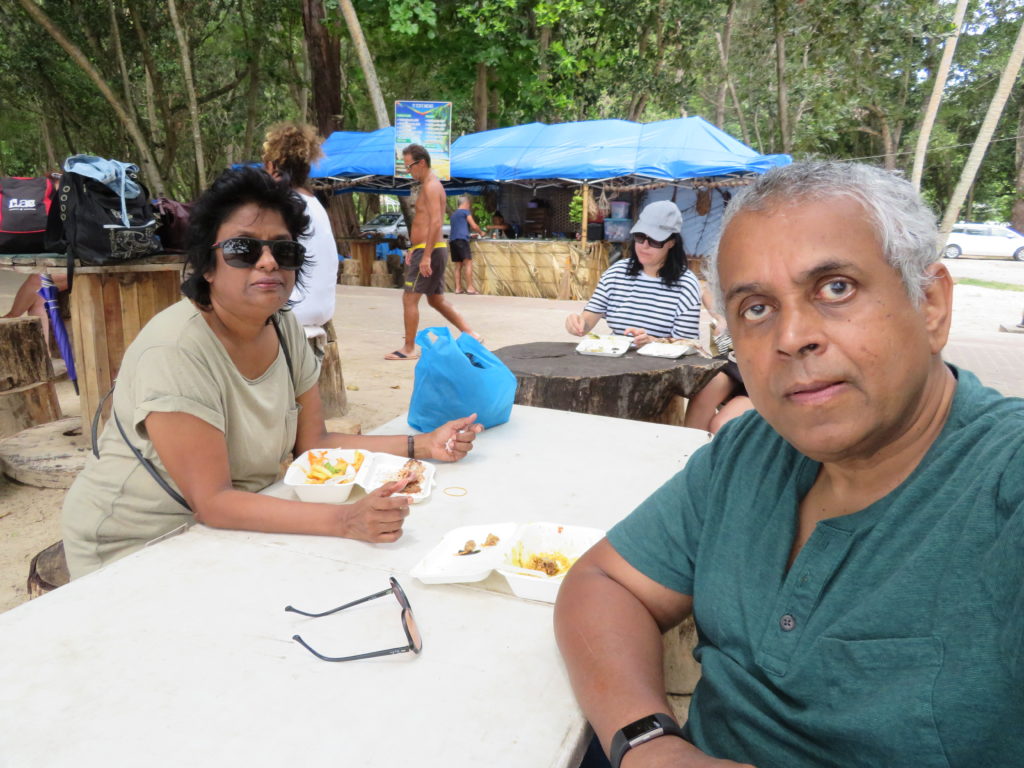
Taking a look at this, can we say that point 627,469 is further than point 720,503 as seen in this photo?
Yes

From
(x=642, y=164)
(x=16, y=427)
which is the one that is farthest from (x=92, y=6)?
(x=16, y=427)

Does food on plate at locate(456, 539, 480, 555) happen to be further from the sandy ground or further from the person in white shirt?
the person in white shirt

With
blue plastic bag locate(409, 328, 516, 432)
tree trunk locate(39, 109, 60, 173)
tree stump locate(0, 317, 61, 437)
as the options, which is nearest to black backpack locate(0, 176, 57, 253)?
tree stump locate(0, 317, 61, 437)

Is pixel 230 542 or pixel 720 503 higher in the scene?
pixel 720 503

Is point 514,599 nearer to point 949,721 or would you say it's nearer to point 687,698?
point 949,721

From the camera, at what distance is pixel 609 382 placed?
3.82 meters

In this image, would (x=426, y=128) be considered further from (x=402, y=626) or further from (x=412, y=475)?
(x=402, y=626)

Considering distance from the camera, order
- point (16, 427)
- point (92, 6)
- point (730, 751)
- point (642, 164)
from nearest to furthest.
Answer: point (730, 751) < point (16, 427) < point (642, 164) < point (92, 6)

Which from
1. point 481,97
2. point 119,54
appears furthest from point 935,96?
point 119,54

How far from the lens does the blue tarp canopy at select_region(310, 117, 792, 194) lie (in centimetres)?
1202

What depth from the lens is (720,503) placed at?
1.29 m

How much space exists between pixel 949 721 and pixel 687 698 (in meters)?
1.66

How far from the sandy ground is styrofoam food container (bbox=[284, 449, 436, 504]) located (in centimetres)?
147

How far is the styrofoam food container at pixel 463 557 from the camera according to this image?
4.95ft
